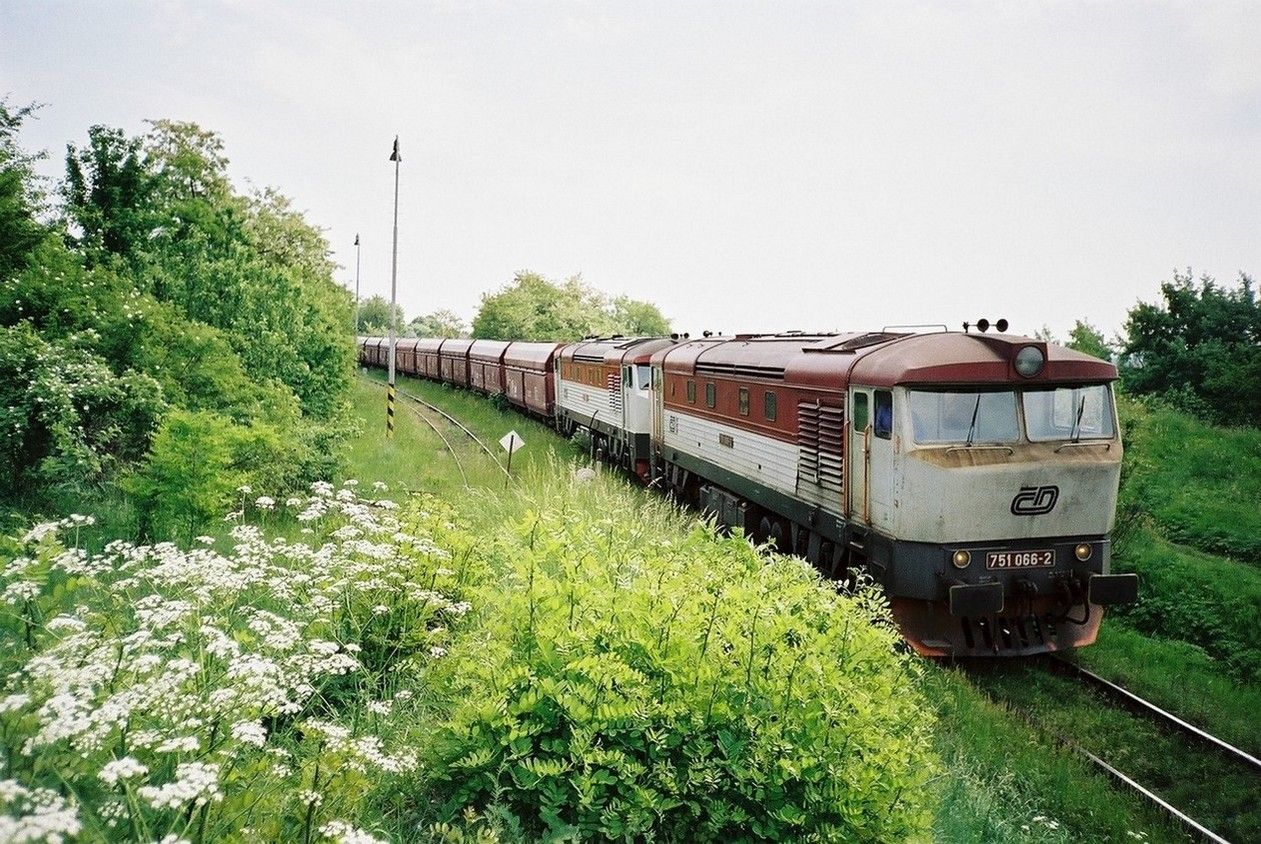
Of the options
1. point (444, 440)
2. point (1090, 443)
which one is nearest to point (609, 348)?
point (444, 440)

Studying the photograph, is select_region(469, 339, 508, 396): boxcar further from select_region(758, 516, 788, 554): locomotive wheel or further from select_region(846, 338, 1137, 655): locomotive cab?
select_region(846, 338, 1137, 655): locomotive cab

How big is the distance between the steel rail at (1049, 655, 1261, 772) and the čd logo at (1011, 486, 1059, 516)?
7.06ft

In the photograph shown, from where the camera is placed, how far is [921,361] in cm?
866

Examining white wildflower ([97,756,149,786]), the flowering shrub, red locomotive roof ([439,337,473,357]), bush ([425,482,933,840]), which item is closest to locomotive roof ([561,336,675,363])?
the flowering shrub

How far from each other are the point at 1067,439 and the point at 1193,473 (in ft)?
57.4

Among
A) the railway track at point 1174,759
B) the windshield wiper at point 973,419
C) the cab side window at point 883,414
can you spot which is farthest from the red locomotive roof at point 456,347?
the railway track at point 1174,759

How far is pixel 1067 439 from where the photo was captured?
29.4 feet

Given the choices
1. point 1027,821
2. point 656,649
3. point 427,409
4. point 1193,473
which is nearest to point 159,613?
point 656,649

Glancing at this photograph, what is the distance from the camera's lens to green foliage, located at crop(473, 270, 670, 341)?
60312 millimetres

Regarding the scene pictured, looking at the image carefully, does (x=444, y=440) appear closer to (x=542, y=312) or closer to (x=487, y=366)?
(x=487, y=366)

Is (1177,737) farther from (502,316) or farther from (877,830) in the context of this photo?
(502,316)

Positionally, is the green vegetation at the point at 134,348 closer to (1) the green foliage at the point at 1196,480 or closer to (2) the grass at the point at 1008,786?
(2) the grass at the point at 1008,786

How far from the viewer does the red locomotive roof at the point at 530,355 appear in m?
29.3

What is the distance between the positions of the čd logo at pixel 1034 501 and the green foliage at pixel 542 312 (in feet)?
166
